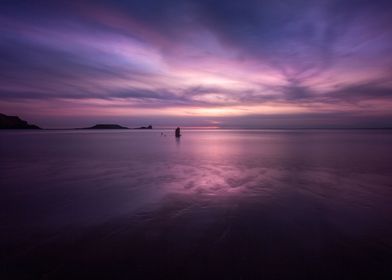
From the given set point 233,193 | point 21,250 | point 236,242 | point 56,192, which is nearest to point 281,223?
point 236,242

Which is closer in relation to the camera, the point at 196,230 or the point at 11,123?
the point at 196,230

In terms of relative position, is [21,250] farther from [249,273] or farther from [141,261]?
[249,273]

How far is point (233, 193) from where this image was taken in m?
9.28

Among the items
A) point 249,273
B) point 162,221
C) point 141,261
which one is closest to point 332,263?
point 249,273

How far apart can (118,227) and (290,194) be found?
644 centimetres

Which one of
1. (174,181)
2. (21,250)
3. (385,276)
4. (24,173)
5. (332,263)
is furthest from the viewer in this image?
(24,173)

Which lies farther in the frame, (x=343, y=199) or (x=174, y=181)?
(x=174, y=181)

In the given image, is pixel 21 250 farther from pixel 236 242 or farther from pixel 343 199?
pixel 343 199

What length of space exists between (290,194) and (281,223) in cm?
317

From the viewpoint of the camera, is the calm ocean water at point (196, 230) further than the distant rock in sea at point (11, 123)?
No

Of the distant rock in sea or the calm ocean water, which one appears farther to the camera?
the distant rock in sea

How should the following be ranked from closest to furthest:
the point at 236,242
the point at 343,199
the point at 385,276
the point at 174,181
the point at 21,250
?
the point at 385,276 → the point at 21,250 → the point at 236,242 → the point at 343,199 → the point at 174,181

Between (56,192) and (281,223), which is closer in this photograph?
(281,223)

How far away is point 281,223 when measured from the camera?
6305mm
